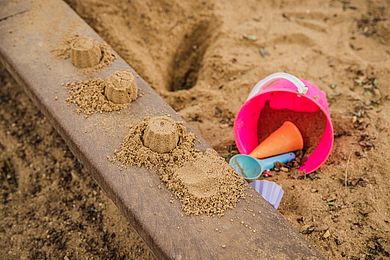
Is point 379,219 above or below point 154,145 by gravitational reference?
below

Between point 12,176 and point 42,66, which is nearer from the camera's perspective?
point 42,66

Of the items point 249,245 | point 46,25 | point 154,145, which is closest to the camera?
point 249,245

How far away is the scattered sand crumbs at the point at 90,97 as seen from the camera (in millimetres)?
1745

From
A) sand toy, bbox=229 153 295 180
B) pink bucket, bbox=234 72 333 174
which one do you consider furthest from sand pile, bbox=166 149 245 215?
pink bucket, bbox=234 72 333 174

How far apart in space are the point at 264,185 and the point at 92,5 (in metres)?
1.50

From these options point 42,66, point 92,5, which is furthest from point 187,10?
point 42,66

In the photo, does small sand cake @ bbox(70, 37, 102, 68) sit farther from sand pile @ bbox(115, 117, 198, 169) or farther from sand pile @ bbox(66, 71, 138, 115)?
sand pile @ bbox(115, 117, 198, 169)

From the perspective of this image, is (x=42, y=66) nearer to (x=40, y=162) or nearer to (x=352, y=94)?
(x=40, y=162)

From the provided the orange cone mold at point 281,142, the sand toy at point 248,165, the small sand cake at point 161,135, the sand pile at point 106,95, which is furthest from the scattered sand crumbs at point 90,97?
the orange cone mold at point 281,142

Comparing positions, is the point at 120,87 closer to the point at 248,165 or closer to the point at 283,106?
the point at 248,165

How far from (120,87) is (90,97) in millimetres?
153

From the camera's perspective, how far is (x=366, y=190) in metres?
1.80

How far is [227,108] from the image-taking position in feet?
7.44

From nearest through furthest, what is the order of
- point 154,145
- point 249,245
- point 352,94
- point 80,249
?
point 249,245 < point 154,145 < point 80,249 < point 352,94
